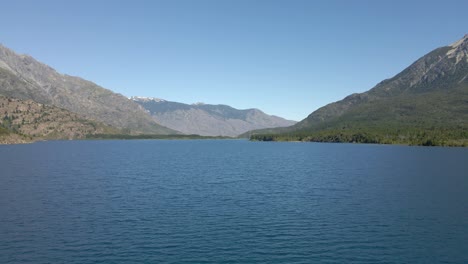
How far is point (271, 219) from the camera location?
261 feet

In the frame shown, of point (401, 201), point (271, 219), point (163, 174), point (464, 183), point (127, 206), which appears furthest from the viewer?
point (163, 174)

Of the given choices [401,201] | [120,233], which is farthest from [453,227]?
[120,233]

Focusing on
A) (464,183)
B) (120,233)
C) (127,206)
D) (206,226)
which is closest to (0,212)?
(127,206)

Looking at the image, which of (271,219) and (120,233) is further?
(271,219)

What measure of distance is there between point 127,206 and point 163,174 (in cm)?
6558

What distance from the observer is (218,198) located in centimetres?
10219

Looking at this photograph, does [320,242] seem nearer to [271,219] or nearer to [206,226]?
[271,219]

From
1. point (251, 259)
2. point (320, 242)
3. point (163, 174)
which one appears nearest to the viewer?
point (251, 259)

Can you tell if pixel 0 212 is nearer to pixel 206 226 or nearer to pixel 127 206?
pixel 127 206

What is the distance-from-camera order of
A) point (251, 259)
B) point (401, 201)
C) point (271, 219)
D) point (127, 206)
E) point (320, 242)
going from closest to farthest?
1. point (251, 259)
2. point (320, 242)
3. point (271, 219)
4. point (127, 206)
5. point (401, 201)

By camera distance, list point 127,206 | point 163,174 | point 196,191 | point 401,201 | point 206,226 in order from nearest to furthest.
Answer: point 206,226, point 127,206, point 401,201, point 196,191, point 163,174

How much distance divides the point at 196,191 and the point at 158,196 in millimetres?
12609

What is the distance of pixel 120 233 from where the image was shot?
69125 mm

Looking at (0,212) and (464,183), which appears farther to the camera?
(464,183)
